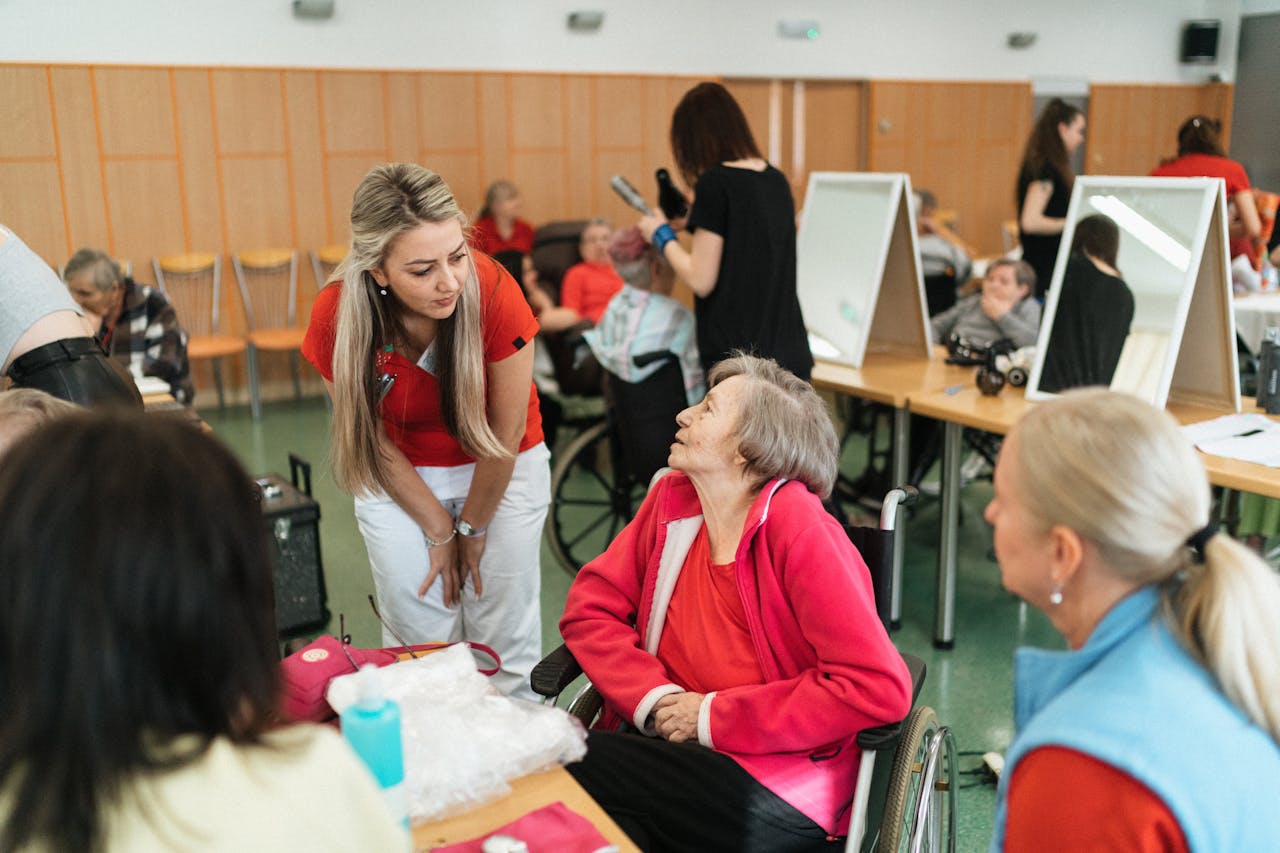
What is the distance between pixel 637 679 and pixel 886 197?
102 inches

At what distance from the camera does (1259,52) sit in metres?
11.3

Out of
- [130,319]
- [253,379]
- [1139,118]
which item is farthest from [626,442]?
[1139,118]

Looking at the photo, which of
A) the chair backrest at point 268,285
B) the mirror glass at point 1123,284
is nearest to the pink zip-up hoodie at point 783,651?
the mirror glass at point 1123,284

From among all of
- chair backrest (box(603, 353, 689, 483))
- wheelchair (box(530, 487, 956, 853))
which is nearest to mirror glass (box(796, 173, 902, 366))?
chair backrest (box(603, 353, 689, 483))

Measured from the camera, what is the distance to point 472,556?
230 centimetres

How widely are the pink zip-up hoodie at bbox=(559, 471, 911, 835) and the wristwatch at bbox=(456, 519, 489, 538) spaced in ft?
1.22

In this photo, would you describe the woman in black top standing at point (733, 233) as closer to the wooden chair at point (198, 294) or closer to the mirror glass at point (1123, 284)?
the mirror glass at point (1123, 284)

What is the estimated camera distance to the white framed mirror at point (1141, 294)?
3.02 m

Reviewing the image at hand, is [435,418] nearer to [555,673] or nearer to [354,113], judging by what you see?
[555,673]

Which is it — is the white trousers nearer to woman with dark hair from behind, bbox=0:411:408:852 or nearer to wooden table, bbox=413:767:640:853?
wooden table, bbox=413:767:640:853

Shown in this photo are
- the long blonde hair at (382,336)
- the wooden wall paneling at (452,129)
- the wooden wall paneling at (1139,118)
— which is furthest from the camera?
the wooden wall paneling at (1139,118)

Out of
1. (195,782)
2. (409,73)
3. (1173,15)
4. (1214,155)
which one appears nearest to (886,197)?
(1214,155)

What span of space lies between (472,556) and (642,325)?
126 cm

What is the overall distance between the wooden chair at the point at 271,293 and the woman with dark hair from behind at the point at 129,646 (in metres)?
6.23
